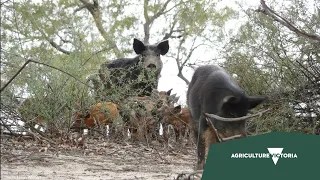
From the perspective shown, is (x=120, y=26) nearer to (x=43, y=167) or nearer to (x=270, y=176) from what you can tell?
(x=43, y=167)

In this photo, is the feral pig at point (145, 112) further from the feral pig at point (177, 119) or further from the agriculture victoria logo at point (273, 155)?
the agriculture victoria logo at point (273, 155)

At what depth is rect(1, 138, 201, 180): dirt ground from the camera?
3.34 meters

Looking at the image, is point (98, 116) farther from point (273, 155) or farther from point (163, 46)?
point (273, 155)

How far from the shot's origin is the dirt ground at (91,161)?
3342 millimetres

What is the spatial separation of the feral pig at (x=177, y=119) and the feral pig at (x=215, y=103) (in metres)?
0.81

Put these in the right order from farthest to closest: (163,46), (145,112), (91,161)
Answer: (163,46) → (145,112) → (91,161)

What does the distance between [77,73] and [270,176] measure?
3.58m

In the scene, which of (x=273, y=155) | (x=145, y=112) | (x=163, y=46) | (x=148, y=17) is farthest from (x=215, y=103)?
(x=148, y=17)

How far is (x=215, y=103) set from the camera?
4.88m

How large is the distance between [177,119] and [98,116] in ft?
3.33

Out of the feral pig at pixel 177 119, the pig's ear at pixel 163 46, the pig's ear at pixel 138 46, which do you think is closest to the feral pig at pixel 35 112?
the feral pig at pixel 177 119

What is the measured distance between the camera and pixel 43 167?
12.6 ft

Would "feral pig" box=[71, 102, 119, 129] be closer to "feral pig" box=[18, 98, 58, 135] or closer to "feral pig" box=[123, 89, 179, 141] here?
"feral pig" box=[123, 89, 179, 141]

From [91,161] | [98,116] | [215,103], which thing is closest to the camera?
[91,161]
